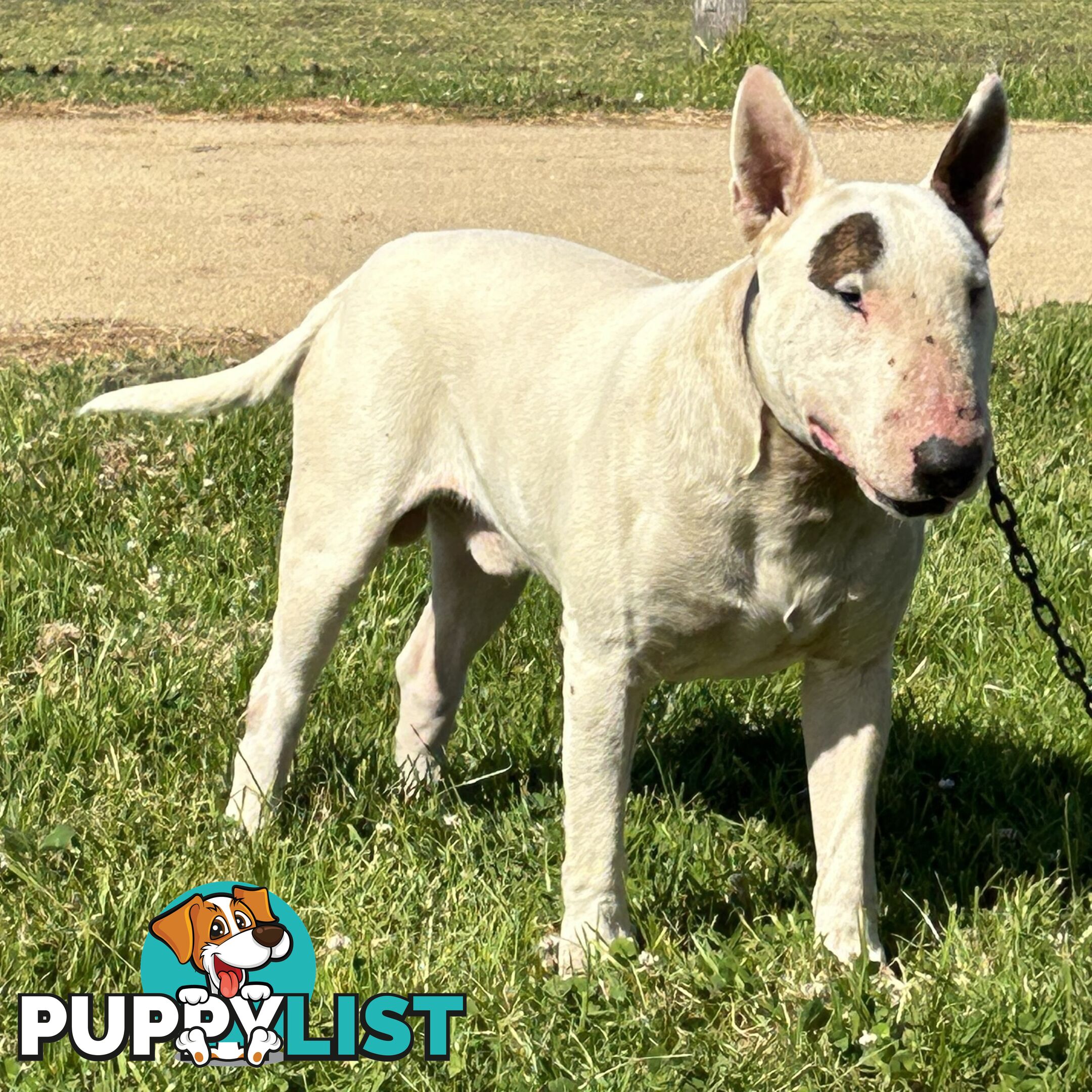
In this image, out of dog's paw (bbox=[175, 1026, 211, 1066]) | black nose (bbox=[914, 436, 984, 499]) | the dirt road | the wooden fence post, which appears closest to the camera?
black nose (bbox=[914, 436, 984, 499])

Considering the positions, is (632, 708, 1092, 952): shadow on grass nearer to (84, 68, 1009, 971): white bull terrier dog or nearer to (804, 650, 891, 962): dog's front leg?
(804, 650, 891, 962): dog's front leg

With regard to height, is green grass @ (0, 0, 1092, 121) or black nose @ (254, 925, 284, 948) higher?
green grass @ (0, 0, 1092, 121)

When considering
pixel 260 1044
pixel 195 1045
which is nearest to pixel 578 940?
pixel 260 1044

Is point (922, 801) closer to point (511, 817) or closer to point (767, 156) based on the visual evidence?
point (511, 817)

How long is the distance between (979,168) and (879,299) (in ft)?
1.40

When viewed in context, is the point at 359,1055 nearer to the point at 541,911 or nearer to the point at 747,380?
the point at 541,911

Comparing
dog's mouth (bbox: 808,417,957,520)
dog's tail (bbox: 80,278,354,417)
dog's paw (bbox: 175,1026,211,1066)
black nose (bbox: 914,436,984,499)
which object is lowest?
dog's paw (bbox: 175,1026,211,1066)

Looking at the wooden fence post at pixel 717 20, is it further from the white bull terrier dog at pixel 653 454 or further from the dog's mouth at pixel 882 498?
the dog's mouth at pixel 882 498

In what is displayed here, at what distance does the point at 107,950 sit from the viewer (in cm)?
320

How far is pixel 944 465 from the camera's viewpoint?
243 cm

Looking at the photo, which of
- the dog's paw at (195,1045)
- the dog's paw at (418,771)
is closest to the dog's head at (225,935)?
the dog's paw at (195,1045)

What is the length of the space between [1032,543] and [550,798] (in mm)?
2031

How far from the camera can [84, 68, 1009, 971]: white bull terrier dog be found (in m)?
2.57

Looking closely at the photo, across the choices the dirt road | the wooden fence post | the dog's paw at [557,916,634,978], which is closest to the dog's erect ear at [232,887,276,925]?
the dog's paw at [557,916,634,978]
